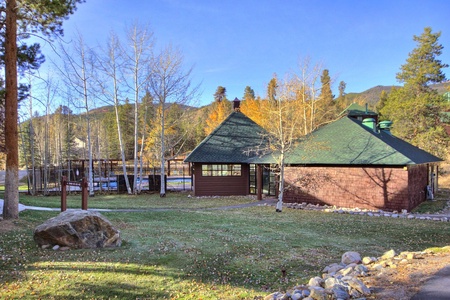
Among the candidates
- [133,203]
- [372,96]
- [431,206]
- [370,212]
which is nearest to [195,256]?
[370,212]

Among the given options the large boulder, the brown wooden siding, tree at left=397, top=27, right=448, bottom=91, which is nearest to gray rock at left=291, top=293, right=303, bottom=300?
the large boulder

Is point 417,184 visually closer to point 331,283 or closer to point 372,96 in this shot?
point 331,283

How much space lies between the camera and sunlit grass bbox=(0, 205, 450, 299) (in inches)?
175

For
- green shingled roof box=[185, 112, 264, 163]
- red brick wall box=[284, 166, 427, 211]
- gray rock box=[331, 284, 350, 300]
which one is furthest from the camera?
green shingled roof box=[185, 112, 264, 163]

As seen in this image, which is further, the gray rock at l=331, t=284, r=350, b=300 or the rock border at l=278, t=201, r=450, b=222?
the rock border at l=278, t=201, r=450, b=222

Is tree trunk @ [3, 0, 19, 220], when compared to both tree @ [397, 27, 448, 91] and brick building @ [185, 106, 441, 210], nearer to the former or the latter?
brick building @ [185, 106, 441, 210]

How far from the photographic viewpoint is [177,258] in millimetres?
5645

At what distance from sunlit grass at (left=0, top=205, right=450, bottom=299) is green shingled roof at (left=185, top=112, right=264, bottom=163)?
787 centimetres

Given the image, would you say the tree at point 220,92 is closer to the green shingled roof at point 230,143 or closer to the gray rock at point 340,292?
the green shingled roof at point 230,143

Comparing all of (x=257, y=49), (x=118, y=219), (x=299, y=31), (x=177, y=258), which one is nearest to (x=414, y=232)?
(x=177, y=258)

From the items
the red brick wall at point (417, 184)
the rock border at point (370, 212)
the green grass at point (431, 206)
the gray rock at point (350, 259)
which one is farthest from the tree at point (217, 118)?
the gray rock at point (350, 259)

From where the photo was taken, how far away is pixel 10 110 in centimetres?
809

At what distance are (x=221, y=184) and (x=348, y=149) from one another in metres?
7.33

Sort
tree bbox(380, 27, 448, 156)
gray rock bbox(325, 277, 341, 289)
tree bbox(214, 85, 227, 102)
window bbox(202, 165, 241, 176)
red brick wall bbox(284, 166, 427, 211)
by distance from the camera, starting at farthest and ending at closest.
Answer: tree bbox(214, 85, 227, 102) → tree bbox(380, 27, 448, 156) → window bbox(202, 165, 241, 176) → red brick wall bbox(284, 166, 427, 211) → gray rock bbox(325, 277, 341, 289)
